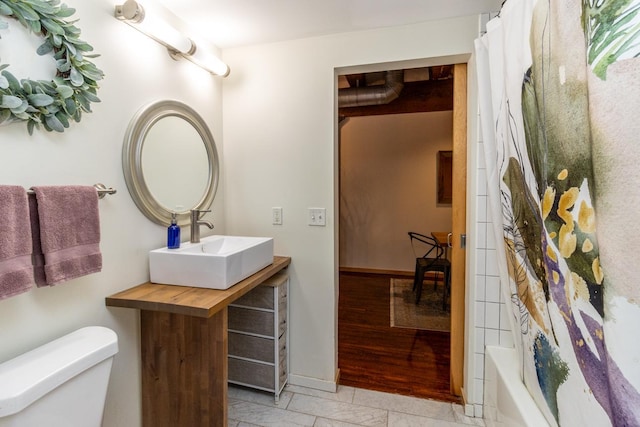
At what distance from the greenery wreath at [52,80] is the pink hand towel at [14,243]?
239 millimetres

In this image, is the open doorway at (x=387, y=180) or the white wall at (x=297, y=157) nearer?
the white wall at (x=297, y=157)

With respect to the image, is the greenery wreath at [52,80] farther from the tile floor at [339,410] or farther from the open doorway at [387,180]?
the open doorway at [387,180]

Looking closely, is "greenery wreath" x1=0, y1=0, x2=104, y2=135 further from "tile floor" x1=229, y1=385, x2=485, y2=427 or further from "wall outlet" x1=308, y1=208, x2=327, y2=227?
"tile floor" x1=229, y1=385, x2=485, y2=427

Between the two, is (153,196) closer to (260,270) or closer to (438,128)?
(260,270)

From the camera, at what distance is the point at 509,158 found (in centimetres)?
121

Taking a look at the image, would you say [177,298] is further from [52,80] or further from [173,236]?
[52,80]

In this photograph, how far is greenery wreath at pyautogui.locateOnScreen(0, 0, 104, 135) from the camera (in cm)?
93

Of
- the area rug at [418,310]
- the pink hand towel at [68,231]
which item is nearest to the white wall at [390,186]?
the area rug at [418,310]

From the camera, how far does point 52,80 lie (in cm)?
106

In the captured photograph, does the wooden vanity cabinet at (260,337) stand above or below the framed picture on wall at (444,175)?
below

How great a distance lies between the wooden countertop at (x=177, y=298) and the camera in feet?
3.93

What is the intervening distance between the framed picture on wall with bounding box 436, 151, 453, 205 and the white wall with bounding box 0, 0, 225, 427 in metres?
3.71

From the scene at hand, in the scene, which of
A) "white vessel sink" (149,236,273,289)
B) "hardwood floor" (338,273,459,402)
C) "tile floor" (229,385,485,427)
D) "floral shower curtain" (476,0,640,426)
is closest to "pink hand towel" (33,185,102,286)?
"white vessel sink" (149,236,273,289)

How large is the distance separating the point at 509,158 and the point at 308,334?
5.10 feet
